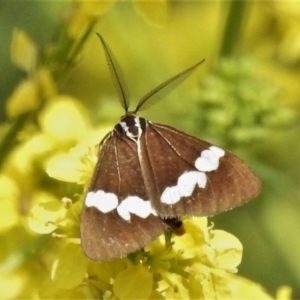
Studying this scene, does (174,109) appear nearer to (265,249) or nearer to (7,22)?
(265,249)

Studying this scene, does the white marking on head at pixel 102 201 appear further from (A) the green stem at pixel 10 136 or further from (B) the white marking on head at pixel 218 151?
(A) the green stem at pixel 10 136

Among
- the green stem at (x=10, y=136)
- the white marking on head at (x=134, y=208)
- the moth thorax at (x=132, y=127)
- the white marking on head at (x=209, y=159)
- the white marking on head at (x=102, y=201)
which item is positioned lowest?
the white marking on head at (x=134, y=208)

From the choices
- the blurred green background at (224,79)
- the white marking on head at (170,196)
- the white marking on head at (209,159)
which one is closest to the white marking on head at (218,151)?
the white marking on head at (209,159)

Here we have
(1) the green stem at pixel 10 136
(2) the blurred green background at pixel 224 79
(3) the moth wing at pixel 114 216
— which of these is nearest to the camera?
(3) the moth wing at pixel 114 216

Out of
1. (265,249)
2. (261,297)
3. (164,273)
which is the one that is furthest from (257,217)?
(164,273)

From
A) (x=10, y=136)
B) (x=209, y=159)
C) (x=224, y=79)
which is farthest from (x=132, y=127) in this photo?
(x=224, y=79)

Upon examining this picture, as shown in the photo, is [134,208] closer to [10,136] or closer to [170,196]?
[170,196]
